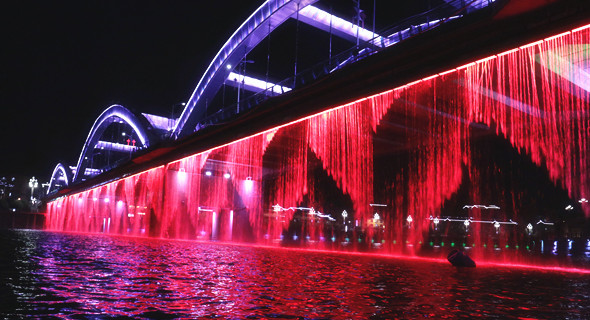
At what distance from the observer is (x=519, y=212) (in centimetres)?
5781

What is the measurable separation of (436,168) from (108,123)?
4999 cm

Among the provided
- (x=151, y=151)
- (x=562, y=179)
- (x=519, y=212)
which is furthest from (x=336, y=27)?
(x=519, y=212)

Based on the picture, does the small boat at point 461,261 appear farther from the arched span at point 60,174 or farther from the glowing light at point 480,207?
the arched span at point 60,174

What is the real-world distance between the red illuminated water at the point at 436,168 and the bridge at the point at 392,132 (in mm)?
190

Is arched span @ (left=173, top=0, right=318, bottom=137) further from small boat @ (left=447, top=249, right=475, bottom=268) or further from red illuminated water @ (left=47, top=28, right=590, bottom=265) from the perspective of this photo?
small boat @ (left=447, top=249, right=475, bottom=268)

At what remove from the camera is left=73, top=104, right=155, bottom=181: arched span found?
50.5 meters

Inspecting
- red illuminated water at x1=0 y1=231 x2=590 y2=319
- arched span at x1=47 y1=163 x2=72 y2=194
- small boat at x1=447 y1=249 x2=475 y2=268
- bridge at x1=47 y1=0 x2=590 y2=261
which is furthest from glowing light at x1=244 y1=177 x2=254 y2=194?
arched span at x1=47 y1=163 x2=72 y2=194

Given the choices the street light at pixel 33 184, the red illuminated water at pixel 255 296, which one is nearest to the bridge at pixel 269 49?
the red illuminated water at pixel 255 296

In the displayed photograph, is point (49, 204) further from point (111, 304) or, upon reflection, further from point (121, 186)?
point (111, 304)

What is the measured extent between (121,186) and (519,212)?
6032cm

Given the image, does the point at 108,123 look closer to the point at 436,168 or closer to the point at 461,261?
the point at 436,168

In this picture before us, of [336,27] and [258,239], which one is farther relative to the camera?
[258,239]

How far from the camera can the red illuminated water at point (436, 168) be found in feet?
74.2

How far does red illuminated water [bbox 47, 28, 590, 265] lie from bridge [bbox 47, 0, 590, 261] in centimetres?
19
